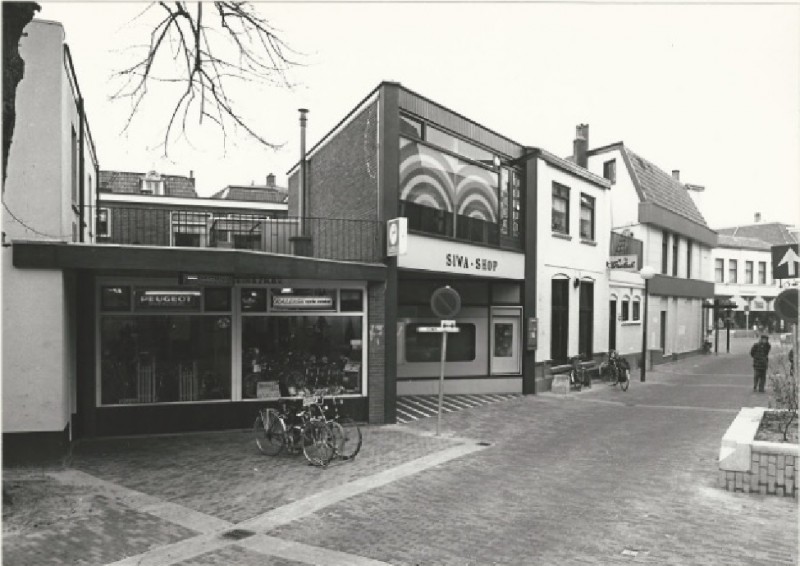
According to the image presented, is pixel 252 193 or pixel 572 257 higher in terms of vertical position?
pixel 252 193

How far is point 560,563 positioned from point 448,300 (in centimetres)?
609

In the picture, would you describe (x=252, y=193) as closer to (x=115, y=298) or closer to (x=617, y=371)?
(x=617, y=371)

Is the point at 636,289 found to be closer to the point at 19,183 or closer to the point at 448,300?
the point at 448,300

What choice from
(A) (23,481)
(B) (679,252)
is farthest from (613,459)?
(B) (679,252)

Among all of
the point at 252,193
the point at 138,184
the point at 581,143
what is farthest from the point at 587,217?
the point at 138,184

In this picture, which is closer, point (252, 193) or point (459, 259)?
point (459, 259)

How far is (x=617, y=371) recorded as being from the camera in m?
19.0

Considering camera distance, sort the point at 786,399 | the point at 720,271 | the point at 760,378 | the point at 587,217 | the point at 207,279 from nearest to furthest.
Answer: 1. the point at 786,399
2. the point at 207,279
3. the point at 760,378
4. the point at 587,217
5. the point at 720,271

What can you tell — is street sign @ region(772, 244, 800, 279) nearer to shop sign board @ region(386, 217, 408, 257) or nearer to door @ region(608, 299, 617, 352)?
shop sign board @ region(386, 217, 408, 257)

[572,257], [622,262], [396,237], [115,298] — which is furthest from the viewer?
[622,262]

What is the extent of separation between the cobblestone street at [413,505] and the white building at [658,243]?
47.2 ft

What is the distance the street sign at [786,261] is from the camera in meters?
7.85

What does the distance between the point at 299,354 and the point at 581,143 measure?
20.2 metres

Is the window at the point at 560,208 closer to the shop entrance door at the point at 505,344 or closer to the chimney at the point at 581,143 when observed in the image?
the shop entrance door at the point at 505,344
